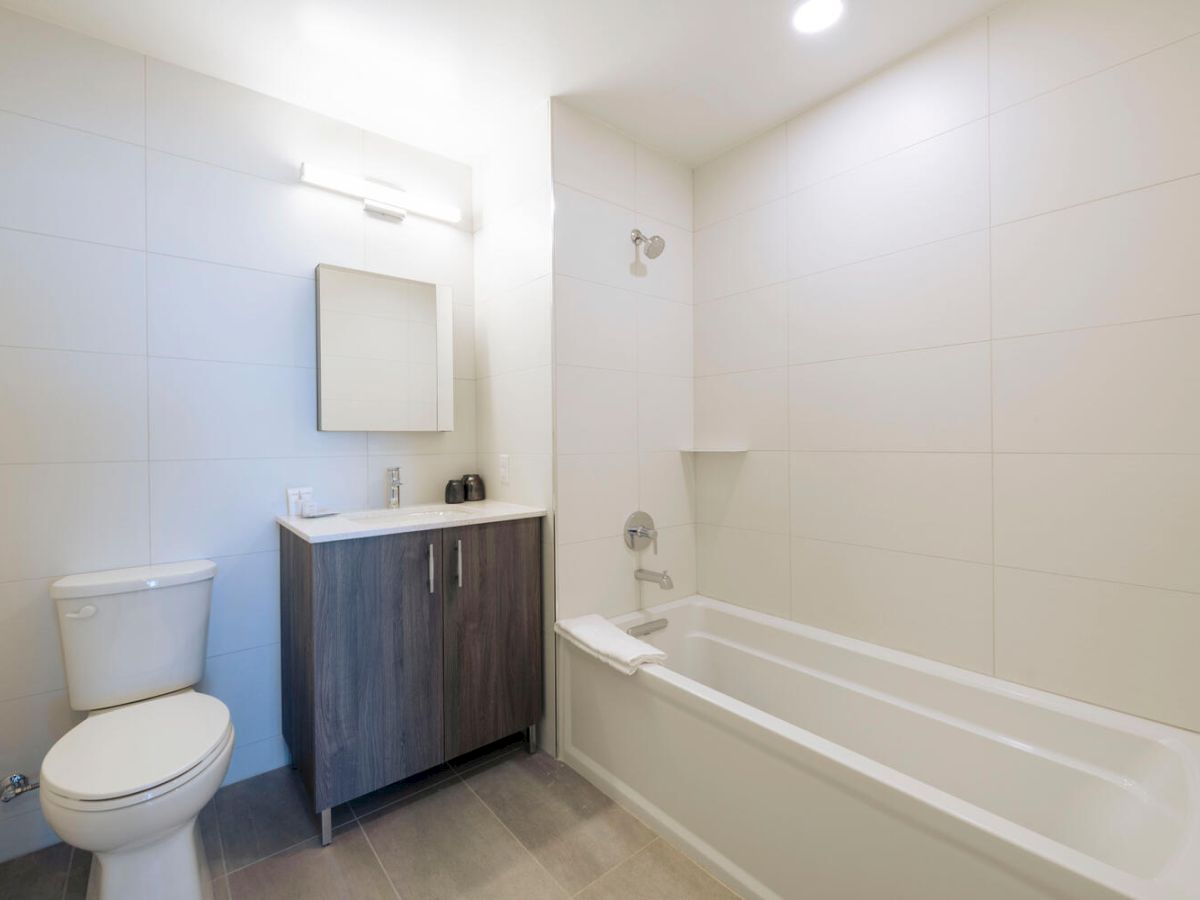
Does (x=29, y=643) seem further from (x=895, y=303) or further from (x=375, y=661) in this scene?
(x=895, y=303)

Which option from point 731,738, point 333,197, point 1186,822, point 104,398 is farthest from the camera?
point 333,197

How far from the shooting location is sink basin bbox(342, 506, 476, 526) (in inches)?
73.8

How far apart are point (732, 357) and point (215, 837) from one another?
245 cm

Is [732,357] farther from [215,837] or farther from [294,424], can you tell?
[215,837]

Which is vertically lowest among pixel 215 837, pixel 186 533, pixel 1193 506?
pixel 215 837

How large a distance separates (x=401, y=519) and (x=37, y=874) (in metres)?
1.34

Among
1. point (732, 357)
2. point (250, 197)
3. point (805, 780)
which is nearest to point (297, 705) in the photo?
point (805, 780)

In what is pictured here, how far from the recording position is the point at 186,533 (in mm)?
1789

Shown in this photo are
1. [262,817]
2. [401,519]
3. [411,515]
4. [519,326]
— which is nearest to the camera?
[262,817]

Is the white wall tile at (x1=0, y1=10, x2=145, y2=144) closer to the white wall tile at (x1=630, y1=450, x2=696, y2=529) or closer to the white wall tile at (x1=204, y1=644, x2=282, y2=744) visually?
the white wall tile at (x1=204, y1=644, x2=282, y2=744)

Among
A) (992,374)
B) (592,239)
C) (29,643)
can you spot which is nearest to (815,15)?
(592,239)

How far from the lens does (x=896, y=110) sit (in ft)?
5.75

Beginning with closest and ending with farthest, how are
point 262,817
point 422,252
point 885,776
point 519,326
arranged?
point 885,776, point 262,817, point 519,326, point 422,252

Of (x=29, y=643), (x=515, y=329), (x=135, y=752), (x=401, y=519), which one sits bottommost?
(x=135, y=752)
